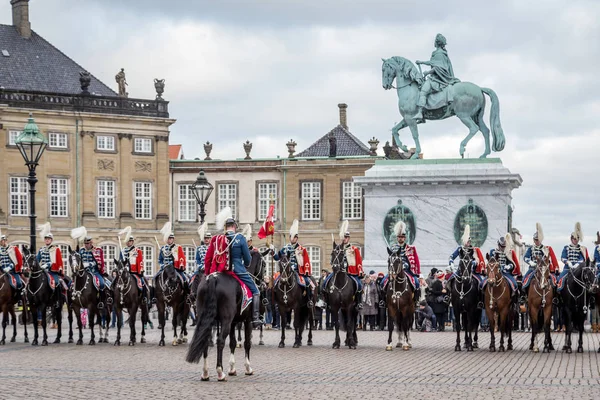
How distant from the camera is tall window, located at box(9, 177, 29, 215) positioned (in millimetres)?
67125

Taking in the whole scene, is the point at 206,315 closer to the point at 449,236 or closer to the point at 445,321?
the point at 449,236

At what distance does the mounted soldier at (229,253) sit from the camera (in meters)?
17.2

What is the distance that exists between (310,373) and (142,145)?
53693 mm

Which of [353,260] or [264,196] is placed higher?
[264,196]

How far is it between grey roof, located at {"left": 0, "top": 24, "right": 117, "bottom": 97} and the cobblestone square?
150 feet

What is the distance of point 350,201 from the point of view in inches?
2758

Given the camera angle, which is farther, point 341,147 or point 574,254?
point 341,147

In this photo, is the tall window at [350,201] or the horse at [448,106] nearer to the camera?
the horse at [448,106]

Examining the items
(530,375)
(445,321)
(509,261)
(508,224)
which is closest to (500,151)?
(508,224)

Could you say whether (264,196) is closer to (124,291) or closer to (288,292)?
(124,291)

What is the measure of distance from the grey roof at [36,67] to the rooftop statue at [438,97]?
38.7 meters

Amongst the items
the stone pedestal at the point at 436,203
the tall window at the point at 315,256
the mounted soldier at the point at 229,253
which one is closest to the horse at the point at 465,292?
the mounted soldier at the point at 229,253

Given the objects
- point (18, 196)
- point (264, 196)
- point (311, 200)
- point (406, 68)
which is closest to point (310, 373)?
point (406, 68)

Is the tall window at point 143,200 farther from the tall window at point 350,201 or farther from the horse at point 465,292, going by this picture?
the horse at point 465,292
